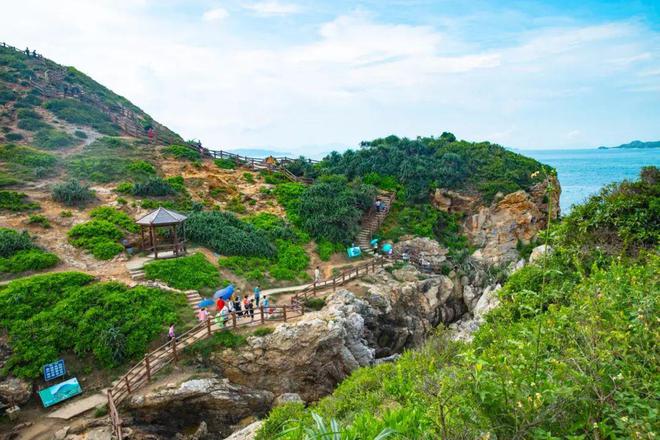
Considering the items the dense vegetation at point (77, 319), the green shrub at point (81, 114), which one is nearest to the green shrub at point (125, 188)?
the dense vegetation at point (77, 319)

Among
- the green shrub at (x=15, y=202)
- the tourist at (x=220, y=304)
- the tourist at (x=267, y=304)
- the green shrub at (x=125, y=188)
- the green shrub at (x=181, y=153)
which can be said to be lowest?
the tourist at (x=267, y=304)

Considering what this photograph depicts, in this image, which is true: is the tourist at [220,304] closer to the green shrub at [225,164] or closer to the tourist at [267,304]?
the tourist at [267,304]

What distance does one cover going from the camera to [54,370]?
45.6ft

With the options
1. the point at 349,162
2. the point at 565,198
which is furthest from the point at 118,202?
the point at 565,198

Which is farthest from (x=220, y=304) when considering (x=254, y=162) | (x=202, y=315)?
(x=254, y=162)

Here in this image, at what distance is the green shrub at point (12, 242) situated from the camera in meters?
18.7

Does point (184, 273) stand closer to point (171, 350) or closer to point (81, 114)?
point (171, 350)

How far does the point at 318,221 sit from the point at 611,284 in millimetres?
22807

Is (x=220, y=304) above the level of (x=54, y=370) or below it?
above

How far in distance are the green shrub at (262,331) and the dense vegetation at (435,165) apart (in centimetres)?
2056

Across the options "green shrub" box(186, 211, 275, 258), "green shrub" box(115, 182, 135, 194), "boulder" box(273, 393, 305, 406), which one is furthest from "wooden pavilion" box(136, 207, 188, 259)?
"boulder" box(273, 393, 305, 406)

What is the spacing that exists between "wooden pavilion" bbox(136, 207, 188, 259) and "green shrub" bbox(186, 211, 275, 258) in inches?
37.0

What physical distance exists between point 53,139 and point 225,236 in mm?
21403

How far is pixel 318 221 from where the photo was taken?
28406 millimetres
